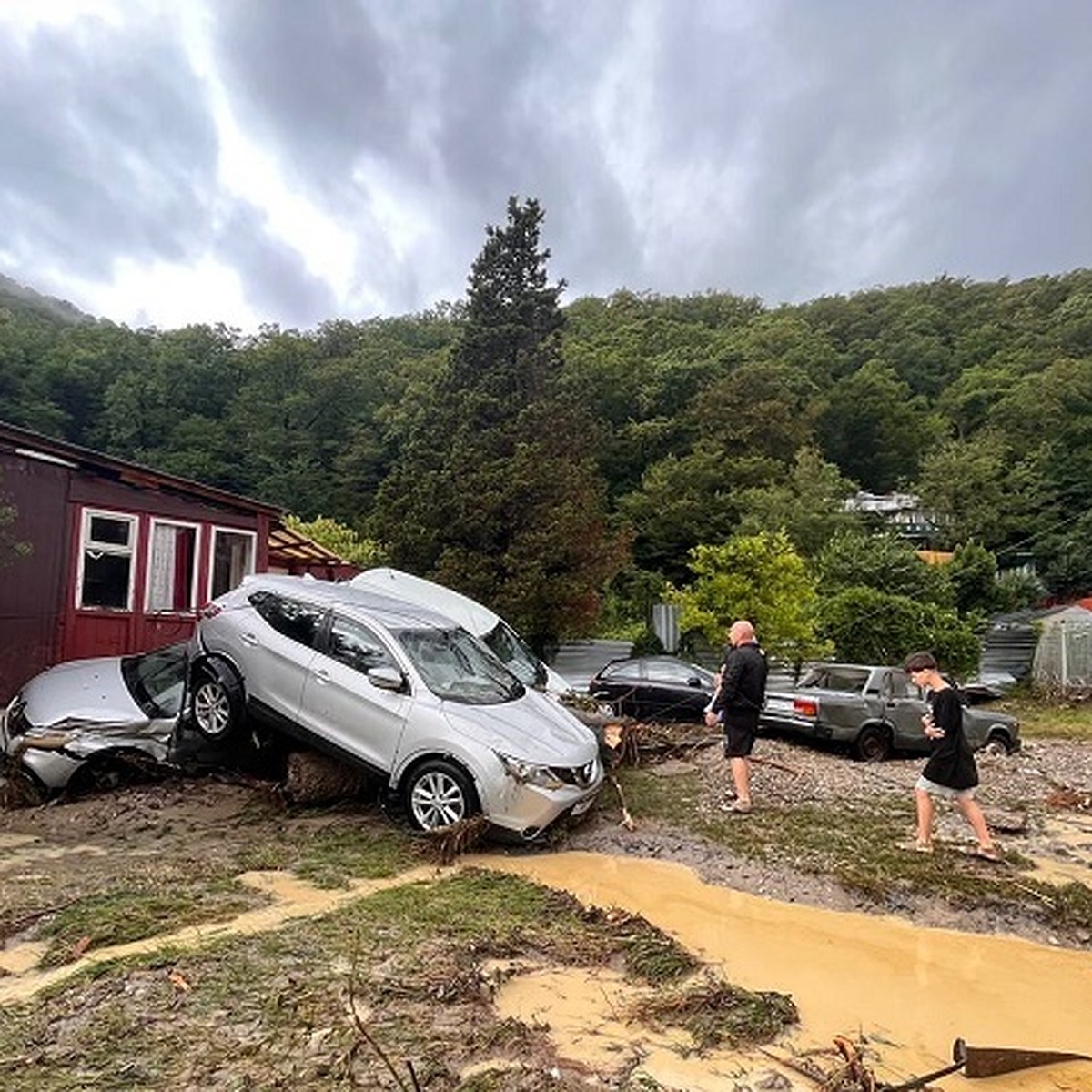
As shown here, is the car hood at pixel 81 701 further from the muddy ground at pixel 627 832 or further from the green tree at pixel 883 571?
the green tree at pixel 883 571

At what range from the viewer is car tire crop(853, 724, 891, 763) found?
12031 mm

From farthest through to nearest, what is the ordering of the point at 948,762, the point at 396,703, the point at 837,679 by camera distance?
the point at 837,679 → the point at 396,703 → the point at 948,762

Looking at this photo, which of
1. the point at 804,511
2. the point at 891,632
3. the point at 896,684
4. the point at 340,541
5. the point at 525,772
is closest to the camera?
the point at 525,772

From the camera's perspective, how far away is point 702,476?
35.9m

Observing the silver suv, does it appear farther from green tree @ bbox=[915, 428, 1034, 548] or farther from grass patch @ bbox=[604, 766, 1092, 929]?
green tree @ bbox=[915, 428, 1034, 548]

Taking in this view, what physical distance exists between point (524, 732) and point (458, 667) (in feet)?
3.45

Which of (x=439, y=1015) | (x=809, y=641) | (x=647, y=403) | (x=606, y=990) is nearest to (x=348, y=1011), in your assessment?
(x=439, y=1015)

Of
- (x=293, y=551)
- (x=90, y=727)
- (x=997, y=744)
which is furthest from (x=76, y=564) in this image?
(x=997, y=744)

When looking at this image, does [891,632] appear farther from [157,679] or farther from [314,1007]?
[314,1007]

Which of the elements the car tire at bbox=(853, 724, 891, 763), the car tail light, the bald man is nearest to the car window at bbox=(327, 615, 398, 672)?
the bald man

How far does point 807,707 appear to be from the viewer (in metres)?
11.9

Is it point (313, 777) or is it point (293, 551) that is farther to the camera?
point (293, 551)

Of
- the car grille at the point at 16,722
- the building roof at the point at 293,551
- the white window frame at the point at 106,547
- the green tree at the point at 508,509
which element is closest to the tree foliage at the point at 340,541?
the green tree at the point at 508,509

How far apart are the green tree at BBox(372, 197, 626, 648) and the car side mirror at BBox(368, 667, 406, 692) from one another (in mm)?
15384
